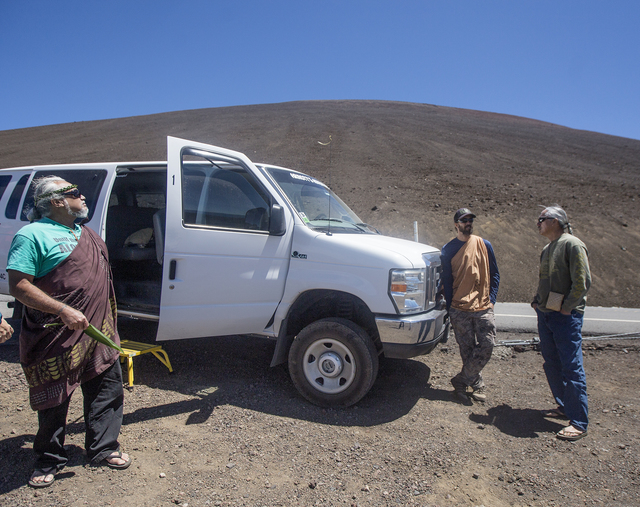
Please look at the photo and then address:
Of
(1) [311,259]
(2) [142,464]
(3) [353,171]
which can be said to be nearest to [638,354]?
(1) [311,259]

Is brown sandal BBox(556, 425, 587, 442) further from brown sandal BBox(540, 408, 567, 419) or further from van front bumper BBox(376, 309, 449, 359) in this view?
van front bumper BBox(376, 309, 449, 359)

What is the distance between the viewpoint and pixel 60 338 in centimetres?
290

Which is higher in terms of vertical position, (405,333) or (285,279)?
(285,279)

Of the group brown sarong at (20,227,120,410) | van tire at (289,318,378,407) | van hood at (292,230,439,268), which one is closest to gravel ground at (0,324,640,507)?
van tire at (289,318,378,407)

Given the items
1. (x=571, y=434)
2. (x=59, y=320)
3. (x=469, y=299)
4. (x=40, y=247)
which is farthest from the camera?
(x=469, y=299)

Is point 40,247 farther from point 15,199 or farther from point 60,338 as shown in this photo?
point 15,199

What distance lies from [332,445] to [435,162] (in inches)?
871

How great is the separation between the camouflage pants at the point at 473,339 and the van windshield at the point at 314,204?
1402mm

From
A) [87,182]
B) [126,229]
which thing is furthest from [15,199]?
[126,229]

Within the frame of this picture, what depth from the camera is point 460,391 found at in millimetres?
4500

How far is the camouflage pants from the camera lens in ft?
14.3

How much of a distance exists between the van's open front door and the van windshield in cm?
29

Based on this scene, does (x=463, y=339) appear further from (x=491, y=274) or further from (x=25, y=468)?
(x=25, y=468)

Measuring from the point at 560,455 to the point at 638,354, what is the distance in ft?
11.9
